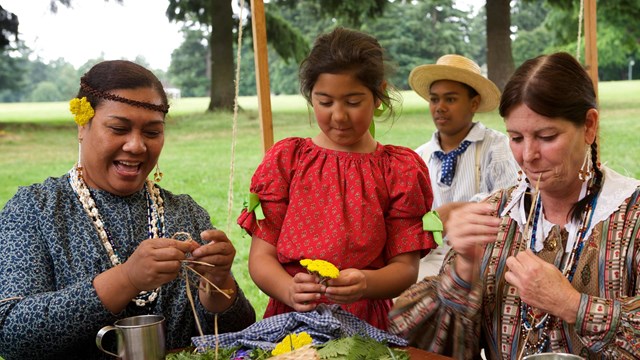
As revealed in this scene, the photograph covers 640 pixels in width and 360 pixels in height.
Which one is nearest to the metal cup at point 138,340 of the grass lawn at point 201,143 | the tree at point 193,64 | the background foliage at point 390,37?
the grass lawn at point 201,143

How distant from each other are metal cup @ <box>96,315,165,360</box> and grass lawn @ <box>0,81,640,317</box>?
11.9ft

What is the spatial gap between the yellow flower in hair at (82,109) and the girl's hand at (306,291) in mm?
857

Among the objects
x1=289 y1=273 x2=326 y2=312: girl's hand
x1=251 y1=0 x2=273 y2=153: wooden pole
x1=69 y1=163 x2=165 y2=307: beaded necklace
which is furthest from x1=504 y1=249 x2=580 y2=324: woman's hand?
x1=251 y1=0 x2=273 y2=153: wooden pole

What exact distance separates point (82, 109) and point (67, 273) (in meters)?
0.53

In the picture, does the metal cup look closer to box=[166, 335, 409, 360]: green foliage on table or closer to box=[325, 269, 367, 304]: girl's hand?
box=[166, 335, 409, 360]: green foliage on table

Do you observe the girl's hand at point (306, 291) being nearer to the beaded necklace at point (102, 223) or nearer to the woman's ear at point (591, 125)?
the beaded necklace at point (102, 223)

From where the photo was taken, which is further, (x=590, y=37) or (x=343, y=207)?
(x=590, y=37)

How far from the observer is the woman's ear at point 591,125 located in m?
2.28

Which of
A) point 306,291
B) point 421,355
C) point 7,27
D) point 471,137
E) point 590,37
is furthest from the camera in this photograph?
point 7,27

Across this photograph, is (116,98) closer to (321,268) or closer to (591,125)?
(321,268)

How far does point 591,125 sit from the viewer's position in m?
2.30

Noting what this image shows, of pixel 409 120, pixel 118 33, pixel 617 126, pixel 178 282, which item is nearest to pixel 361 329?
pixel 178 282

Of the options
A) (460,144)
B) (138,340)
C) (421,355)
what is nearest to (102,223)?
(138,340)

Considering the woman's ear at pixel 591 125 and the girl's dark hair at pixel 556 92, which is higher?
the girl's dark hair at pixel 556 92
